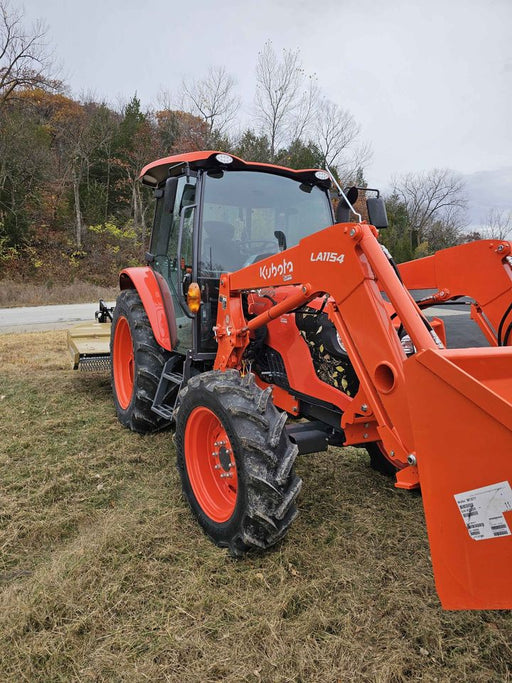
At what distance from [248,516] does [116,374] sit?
316cm

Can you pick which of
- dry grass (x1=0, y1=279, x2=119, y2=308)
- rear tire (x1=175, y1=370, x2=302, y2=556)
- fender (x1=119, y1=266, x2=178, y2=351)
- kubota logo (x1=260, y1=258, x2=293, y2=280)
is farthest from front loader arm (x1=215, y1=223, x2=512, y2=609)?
dry grass (x1=0, y1=279, x2=119, y2=308)

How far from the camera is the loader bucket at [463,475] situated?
1.52 m

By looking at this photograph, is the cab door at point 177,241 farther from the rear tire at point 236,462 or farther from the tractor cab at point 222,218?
the rear tire at point 236,462

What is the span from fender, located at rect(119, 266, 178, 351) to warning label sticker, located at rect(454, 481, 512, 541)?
9.66ft

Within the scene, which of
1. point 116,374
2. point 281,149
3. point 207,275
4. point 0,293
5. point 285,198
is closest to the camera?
point 207,275

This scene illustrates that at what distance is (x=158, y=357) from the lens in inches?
171

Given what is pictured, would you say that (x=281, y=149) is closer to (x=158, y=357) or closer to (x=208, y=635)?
(x=158, y=357)

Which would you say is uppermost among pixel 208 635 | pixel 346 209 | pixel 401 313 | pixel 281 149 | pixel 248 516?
pixel 281 149

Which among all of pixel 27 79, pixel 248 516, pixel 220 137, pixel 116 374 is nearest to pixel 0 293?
pixel 27 79

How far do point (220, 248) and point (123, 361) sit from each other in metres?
2.23

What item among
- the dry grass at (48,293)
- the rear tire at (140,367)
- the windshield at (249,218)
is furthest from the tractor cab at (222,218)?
the dry grass at (48,293)

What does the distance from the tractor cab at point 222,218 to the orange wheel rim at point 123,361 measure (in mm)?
1449

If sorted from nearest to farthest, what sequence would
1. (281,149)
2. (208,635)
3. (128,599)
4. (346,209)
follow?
1. (208,635)
2. (128,599)
3. (346,209)
4. (281,149)

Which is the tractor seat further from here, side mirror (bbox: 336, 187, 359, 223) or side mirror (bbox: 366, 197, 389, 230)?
side mirror (bbox: 366, 197, 389, 230)
